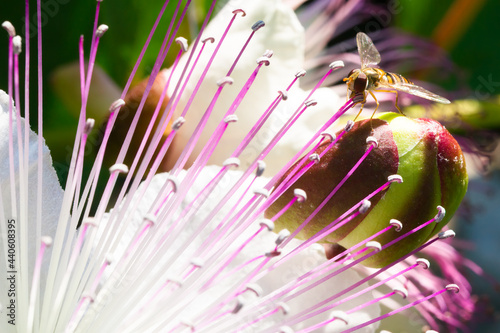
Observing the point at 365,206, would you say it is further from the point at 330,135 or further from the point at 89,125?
the point at 89,125

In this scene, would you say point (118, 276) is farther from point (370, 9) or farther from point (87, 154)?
point (370, 9)

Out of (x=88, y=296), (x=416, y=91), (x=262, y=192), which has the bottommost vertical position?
(x=88, y=296)

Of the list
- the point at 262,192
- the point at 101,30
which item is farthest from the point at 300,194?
the point at 101,30

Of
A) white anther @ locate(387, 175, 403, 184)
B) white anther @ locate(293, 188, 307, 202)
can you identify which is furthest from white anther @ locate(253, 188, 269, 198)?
white anther @ locate(387, 175, 403, 184)

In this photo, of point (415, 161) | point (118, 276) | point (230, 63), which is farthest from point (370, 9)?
point (118, 276)

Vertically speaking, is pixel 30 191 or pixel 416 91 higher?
pixel 416 91

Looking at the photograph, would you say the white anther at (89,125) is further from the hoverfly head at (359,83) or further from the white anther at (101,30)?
the hoverfly head at (359,83)

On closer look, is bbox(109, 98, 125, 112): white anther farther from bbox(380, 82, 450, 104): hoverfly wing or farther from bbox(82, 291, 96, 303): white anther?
bbox(380, 82, 450, 104): hoverfly wing
